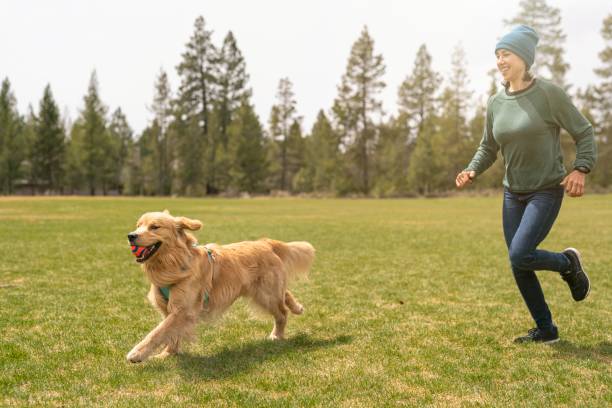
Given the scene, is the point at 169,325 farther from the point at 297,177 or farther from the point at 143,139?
A: the point at 143,139

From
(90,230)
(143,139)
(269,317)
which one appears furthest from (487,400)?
(143,139)

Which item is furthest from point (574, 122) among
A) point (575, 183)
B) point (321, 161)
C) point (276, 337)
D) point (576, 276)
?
point (321, 161)

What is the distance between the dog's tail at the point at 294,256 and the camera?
232 inches

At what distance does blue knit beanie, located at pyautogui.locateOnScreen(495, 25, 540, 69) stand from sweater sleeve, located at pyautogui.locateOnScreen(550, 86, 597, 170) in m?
0.38

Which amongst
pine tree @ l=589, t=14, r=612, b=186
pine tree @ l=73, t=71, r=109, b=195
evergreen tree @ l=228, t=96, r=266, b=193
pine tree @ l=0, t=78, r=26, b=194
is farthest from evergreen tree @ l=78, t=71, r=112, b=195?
pine tree @ l=589, t=14, r=612, b=186

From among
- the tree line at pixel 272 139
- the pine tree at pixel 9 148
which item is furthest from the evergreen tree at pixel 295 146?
the pine tree at pixel 9 148

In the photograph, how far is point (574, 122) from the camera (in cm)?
454

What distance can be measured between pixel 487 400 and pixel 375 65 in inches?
2382

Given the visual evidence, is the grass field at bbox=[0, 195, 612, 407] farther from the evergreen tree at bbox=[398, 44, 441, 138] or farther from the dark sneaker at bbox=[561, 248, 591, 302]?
the evergreen tree at bbox=[398, 44, 441, 138]

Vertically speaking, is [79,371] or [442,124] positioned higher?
[442,124]

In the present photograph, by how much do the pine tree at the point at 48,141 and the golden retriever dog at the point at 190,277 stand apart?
234 ft

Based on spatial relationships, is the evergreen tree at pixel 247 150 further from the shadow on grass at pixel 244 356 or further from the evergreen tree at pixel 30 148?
the shadow on grass at pixel 244 356

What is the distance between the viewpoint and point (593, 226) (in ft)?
64.4

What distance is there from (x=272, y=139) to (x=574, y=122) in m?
65.9
